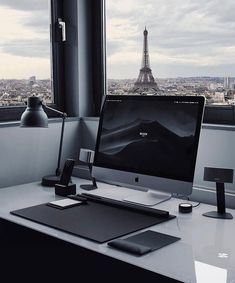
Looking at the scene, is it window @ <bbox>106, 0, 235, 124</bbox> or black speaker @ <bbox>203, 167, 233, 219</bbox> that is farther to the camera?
window @ <bbox>106, 0, 235, 124</bbox>

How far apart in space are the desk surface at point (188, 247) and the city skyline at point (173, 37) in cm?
79

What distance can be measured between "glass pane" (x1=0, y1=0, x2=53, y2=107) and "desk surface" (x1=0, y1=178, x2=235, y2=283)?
0.81 meters

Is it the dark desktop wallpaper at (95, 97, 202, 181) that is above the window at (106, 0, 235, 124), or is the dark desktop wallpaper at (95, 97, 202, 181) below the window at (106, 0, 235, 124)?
below

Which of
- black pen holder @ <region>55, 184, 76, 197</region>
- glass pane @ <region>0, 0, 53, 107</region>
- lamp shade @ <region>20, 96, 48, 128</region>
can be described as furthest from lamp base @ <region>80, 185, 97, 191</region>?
glass pane @ <region>0, 0, 53, 107</region>

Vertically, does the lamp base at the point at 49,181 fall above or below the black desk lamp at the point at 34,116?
below

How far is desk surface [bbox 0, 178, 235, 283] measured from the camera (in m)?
1.28

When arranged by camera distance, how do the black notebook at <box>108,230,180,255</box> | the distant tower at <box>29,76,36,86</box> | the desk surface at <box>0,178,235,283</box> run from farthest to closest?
the distant tower at <box>29,76,36,86</box>
the black notebook at <box>108,230,180,255</box>
the desk surface at <box>0,178,235,283</box>

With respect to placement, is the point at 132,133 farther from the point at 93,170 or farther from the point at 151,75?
the point at 151,75

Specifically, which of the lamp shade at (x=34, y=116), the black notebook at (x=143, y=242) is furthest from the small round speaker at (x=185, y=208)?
the lamp shade at (x=34, y=116)

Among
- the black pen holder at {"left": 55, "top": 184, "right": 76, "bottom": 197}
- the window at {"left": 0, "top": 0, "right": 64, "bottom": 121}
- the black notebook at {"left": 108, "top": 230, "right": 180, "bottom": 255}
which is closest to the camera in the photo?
the black notebook at {"left": 108, "top": 230, "right": 180, "bottom": 255}

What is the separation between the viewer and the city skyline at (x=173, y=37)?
2240 mm

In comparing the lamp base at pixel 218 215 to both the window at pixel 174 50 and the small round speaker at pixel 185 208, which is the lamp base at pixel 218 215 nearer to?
the small round speaker at pixel 185 208

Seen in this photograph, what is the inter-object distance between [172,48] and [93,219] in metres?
1.15

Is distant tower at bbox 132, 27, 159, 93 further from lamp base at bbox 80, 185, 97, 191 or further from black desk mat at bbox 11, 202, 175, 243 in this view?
black desk mat at bbox 11, 202, 175, 243
